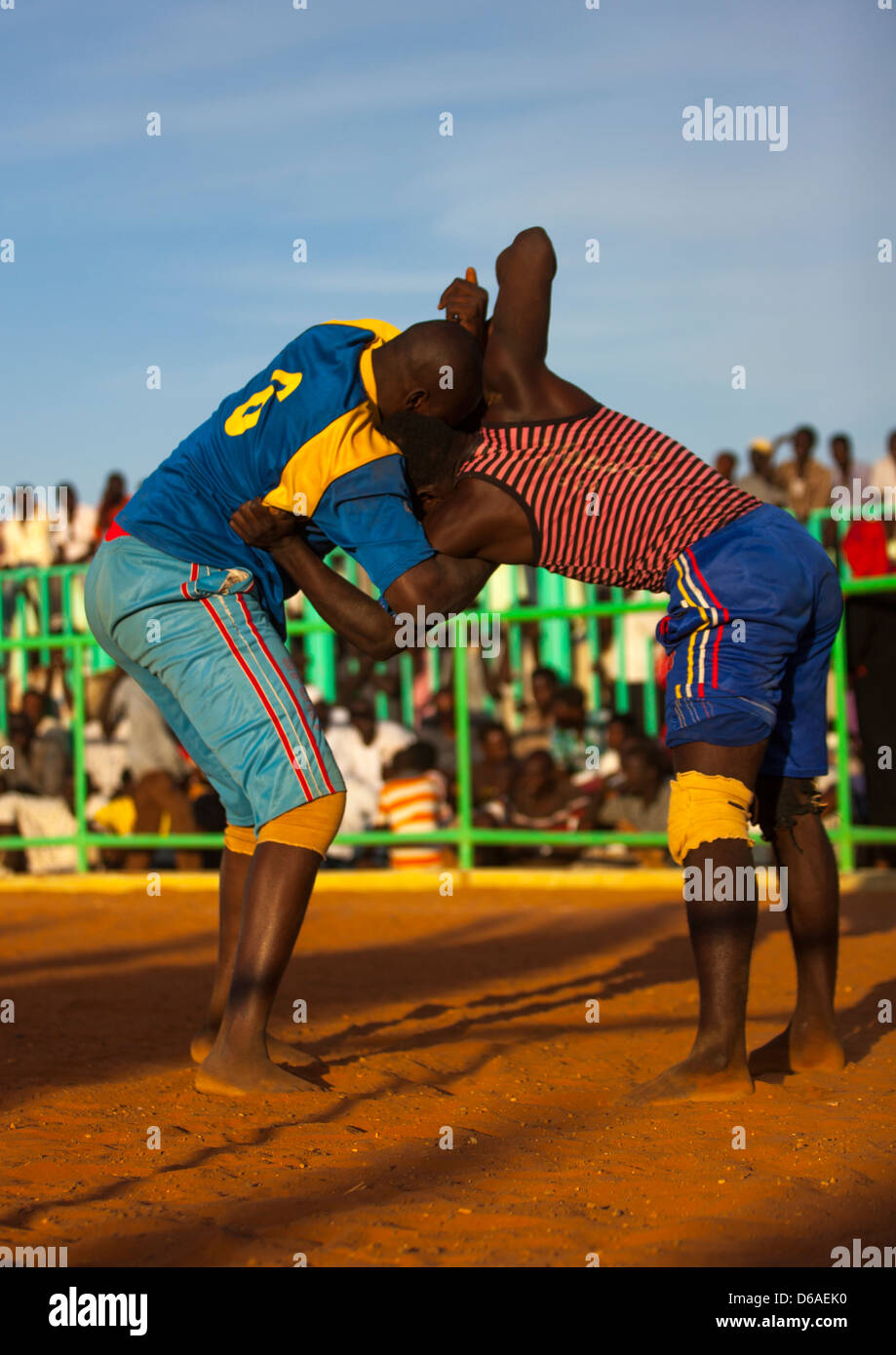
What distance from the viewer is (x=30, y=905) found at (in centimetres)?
880

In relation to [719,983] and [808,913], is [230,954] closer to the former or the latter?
[719,983]

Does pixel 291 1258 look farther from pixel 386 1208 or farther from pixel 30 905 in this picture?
pixel 30 905

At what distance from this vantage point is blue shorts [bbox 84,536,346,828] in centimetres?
373

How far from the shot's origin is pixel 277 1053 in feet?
13.4

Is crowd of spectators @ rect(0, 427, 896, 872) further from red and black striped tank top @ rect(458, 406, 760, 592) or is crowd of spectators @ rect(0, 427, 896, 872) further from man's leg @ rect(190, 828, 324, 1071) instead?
man's leg @ rect(190, 828, 324, 1071)

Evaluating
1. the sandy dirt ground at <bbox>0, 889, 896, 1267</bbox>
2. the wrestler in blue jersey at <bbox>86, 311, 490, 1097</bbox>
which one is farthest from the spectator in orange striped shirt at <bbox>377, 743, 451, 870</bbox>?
the wrestler in blue jersey at <bbox>86, 311, 490, 1097</bbox>

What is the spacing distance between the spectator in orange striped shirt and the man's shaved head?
19.3 feet

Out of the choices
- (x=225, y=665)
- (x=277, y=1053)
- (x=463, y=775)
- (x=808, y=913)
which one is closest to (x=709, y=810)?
(x=808, y=913)

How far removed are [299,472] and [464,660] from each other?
6072 millimetres

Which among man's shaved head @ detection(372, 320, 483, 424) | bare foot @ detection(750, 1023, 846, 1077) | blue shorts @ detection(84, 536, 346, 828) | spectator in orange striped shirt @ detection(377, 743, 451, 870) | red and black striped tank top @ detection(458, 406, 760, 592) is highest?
man's shaved head @ detection(372, 320, 483, 424)

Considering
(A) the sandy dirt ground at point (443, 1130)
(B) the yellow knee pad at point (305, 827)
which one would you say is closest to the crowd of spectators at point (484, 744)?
(A) the sandy dirt ground at point (443, 1130)

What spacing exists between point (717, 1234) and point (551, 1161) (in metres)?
0.56

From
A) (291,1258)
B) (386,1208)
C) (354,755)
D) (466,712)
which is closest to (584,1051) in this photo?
(386,1208)

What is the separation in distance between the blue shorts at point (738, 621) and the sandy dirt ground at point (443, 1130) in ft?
3.02
